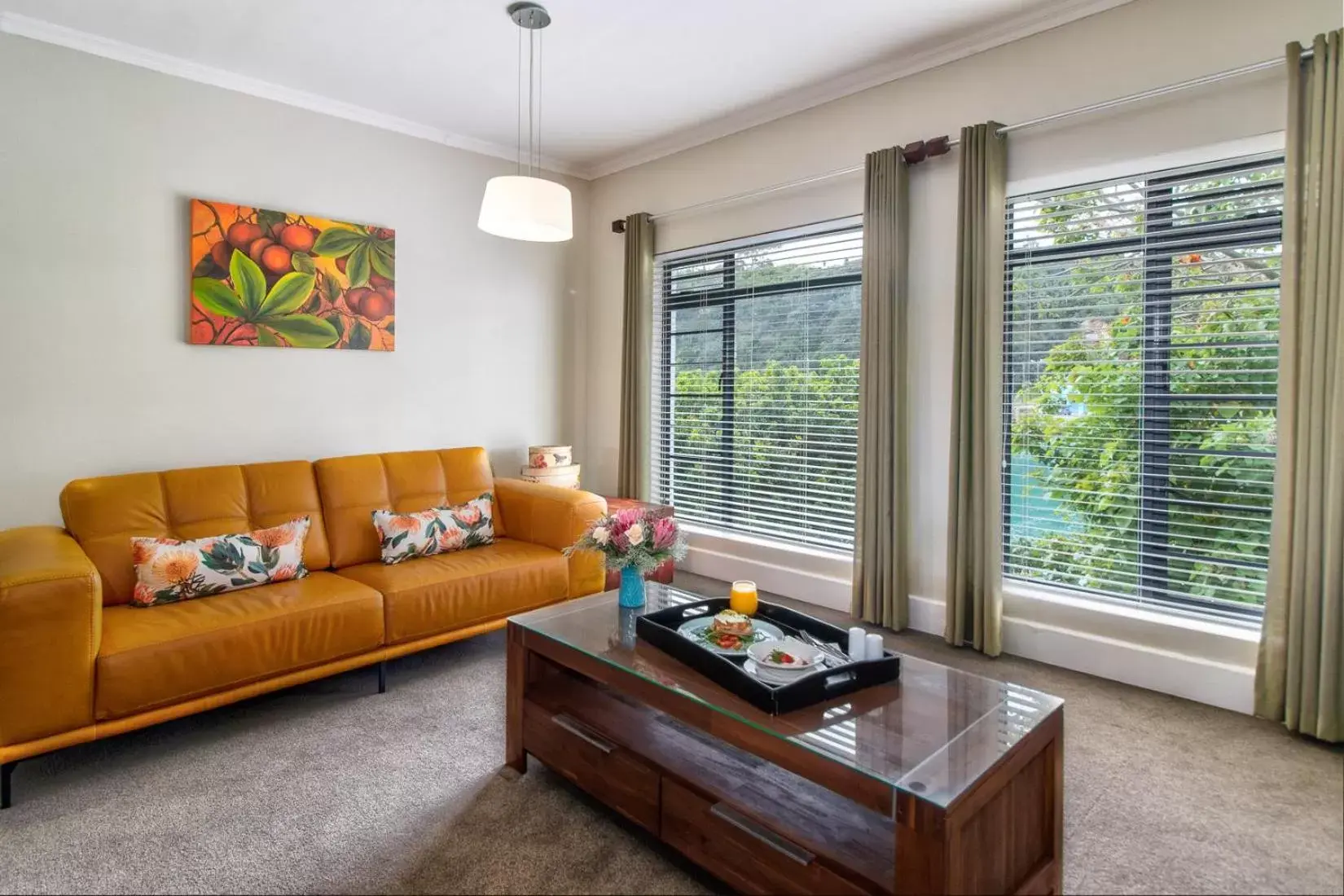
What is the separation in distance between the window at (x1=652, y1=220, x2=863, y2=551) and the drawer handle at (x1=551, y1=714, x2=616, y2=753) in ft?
7.44

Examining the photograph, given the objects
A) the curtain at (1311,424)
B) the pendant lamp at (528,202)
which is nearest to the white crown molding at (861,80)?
the curtain at (1311,424)

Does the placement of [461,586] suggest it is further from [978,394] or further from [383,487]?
[978,394]

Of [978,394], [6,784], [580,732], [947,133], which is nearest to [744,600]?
[580,732]

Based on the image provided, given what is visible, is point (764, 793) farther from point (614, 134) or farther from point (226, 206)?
point (614, 134)

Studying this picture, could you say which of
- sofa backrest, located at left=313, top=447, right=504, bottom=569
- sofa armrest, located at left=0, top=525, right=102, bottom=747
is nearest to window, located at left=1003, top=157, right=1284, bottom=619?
sofa backrest, located at left=313, top=447, right=504, bottom=569

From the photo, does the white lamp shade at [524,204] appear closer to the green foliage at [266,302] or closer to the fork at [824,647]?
the green foliage at [266,302]

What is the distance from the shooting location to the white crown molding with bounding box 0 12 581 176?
311 cm

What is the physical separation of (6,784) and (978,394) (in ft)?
12.1

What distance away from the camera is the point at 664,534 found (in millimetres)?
2482

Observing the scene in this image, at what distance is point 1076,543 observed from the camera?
3203mm

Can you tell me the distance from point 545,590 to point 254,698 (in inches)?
48.1

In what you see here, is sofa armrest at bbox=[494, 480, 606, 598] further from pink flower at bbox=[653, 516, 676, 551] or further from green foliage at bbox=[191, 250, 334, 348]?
green foliage at bbox=[191, 250, 334, 348]

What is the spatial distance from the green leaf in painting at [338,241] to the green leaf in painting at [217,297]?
0.47 m

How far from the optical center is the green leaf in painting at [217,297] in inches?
138
